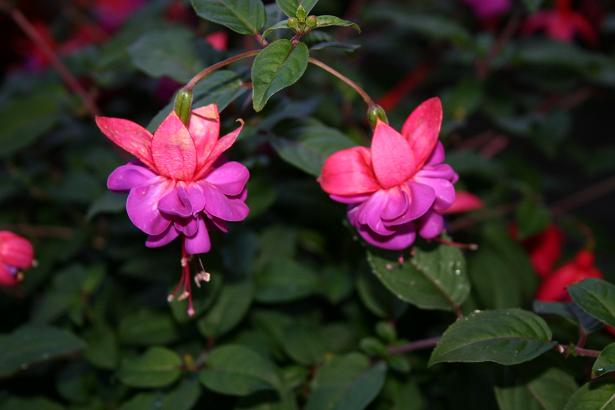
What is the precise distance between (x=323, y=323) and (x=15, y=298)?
17.1 inches

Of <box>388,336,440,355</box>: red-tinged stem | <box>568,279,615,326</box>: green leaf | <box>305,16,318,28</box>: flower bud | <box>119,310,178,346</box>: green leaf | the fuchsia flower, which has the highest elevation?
<box>305,16,318,28</box>: flower bud

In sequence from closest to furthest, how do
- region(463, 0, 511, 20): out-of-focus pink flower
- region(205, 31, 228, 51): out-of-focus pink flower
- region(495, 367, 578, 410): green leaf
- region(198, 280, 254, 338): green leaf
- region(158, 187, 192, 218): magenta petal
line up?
region(158, 187, 192, 218): magenta petal → region(495, 367, 578, 410): green leaf → region(198, 280, 254, 338): green leaf → region(205, 31, 228, 51): out-of-focus pink flower → region(463, 0, 511, 20): out-of-focus pink flower

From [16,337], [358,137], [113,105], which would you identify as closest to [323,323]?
[358,137]

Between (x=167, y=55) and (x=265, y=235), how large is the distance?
286mm

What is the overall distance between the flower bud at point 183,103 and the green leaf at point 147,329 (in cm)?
35

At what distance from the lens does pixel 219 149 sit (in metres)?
0.51

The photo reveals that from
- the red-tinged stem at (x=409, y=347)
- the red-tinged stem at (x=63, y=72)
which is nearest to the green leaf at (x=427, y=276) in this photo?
the red-tinged stem at (x=409, y=347)

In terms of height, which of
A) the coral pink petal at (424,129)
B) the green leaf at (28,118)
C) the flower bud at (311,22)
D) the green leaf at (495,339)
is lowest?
the green leaf at (28,118)

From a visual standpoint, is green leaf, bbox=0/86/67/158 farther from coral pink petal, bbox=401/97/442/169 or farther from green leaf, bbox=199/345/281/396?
coral pink petal, bbox=401/97/442/169

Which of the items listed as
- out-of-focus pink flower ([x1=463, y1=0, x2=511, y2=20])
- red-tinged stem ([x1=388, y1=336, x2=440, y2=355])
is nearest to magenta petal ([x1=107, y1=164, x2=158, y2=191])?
red-tinged stem ([x1=388, y1=336, x2=440, y2=355])

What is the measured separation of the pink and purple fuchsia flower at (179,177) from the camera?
495 millimetres

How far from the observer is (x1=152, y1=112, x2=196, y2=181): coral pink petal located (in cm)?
Answer: 49

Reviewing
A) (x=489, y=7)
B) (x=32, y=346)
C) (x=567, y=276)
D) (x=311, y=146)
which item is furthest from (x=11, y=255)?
(x=489, y=7)

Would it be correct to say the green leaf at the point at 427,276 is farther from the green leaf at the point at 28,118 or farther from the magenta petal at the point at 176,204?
the green leaf at the point at 28,118
